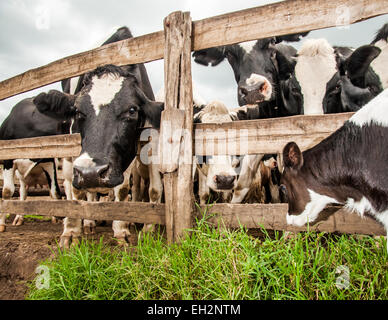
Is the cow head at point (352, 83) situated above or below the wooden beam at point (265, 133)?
above

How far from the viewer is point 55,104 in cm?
363

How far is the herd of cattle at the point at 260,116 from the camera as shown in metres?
2.12

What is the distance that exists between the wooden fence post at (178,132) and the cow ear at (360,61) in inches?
67.9

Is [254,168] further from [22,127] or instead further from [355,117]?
[22,127]

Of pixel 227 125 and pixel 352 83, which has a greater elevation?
pixel 352 83

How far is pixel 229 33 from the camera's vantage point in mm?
2371

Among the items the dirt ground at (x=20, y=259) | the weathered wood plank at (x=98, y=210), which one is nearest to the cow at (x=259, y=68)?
the weathered wood plank at (x=98, y=210)

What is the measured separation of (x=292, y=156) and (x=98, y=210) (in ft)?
6.33

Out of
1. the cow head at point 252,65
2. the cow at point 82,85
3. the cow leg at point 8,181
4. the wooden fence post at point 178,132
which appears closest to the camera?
the wooden fence post at point 178,132

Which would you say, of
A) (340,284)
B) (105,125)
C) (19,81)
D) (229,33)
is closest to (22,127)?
(19,81)

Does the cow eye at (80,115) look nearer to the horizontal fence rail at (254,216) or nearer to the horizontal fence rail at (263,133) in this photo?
the horizontal fence rail at (254,216)

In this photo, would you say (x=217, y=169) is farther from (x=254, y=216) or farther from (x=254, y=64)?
(x=254, y=64)

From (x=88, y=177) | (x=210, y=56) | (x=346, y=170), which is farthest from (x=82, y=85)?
(x=346, y=170)
